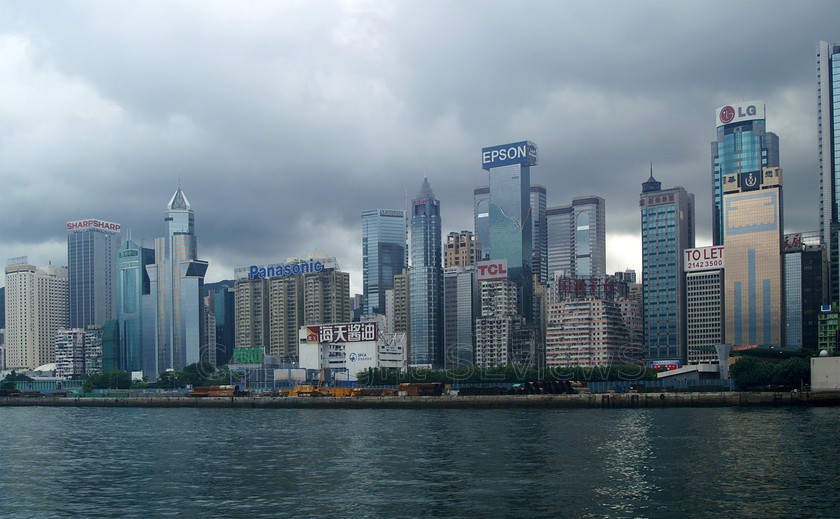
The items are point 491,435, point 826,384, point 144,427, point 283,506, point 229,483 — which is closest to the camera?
point 283,506

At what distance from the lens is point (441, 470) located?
77.4 metres

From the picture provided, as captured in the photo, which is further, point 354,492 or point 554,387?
point 554,387

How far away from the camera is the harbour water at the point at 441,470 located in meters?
61.0

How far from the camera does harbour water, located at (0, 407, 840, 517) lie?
61.0m

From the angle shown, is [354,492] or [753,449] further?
[753,449]

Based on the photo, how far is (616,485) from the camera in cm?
6775

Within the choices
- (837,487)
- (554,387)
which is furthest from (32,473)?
(554,387)

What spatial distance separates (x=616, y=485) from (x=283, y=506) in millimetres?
25353

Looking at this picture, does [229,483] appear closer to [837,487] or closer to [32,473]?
[32,473]

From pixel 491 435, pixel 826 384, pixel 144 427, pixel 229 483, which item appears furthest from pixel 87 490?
pixel 826 384

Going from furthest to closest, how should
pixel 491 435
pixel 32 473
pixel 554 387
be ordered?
pixel 554 387 < pixel 491 435 < pixel 32 473

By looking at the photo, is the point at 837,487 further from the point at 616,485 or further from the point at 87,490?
the point at 87,490

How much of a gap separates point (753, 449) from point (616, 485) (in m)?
27.0

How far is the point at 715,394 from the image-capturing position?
584ft
